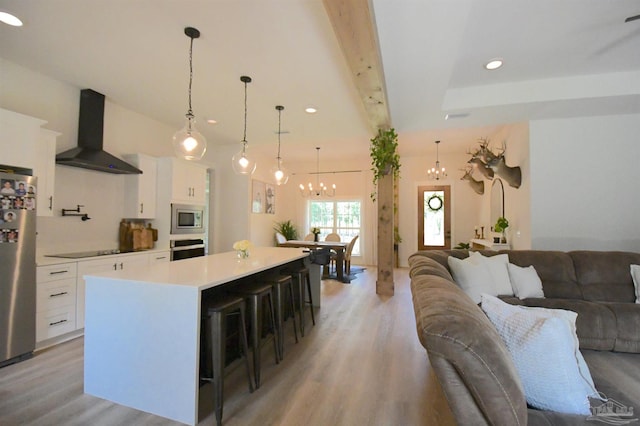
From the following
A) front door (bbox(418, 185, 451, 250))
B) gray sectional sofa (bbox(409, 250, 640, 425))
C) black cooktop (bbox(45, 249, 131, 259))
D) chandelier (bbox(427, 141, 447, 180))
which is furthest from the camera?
front door (bbox(418, 185, 451, 250))

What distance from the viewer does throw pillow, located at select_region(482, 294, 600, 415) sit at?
47.8 inches

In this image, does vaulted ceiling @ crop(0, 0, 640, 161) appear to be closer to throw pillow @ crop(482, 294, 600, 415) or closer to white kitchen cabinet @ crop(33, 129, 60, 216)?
white kitchen cabinet @ crop(33, 129, 60, 216)

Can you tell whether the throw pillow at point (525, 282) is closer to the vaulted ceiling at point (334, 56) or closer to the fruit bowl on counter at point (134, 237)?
the vaulted ceiling at point (334, 56)

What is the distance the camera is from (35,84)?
3.20 metres

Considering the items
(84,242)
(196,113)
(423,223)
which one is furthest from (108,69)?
(423,223)

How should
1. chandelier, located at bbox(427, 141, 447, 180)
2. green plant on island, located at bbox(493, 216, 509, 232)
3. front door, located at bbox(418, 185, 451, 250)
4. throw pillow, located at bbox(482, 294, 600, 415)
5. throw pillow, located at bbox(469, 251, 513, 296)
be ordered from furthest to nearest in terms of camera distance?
front door, located at bbox(418, 185, 451, 250)
chandelier, located at bbox(427, 141, 447, 180)
green plant on island, located at bbox(493, 216, 509, 232)
throw pillow, located at bbox(469, 251, 513, 296)
throw pillow, located at bbox(482, 294, 600, 415)

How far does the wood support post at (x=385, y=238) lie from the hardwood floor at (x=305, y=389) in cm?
167

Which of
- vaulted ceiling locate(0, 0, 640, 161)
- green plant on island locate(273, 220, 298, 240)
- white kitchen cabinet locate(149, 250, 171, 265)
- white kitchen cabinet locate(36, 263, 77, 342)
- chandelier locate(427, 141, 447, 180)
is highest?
vaulted ceiling locate(0, 0, 640, 161)

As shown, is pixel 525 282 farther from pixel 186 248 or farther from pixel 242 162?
pixel 186 248

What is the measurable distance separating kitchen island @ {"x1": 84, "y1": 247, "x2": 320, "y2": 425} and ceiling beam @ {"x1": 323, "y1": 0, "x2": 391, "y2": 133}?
1.94 metres

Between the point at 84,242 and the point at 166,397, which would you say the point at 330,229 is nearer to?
the point at 84,242

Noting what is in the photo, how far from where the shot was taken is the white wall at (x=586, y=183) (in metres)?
3.94

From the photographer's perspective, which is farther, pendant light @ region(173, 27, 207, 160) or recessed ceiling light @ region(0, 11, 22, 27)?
pendant light @ region(173, 27, 207, 160)

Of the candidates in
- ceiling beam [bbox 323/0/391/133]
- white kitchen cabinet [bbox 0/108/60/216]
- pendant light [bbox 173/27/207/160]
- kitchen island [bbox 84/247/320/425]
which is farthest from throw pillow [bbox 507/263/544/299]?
white kitchen cabinet [bbox 0/108/60/216]
